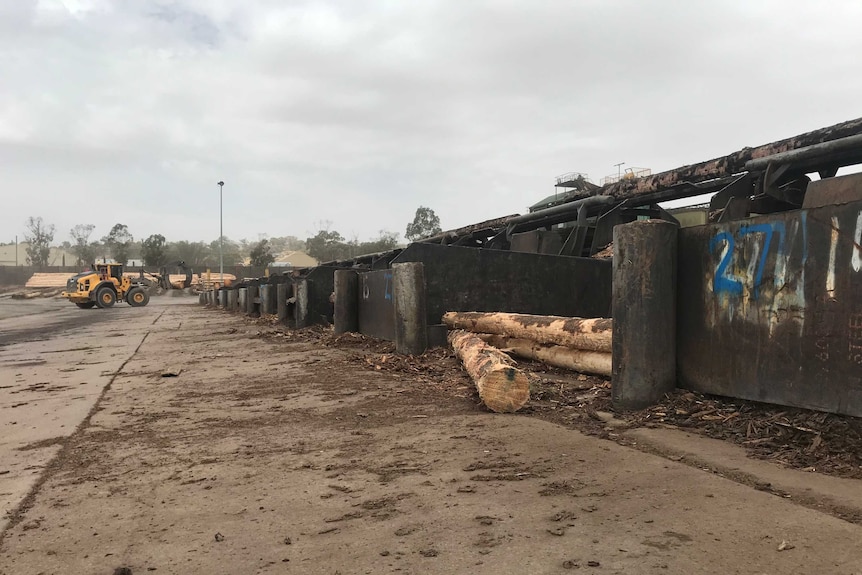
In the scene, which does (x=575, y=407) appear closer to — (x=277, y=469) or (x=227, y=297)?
(x=277, y=469)

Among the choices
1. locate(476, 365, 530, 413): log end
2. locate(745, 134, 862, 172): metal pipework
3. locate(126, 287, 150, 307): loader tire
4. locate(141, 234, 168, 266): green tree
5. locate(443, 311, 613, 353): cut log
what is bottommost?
locate(126, 287, 150, 307): loader tire

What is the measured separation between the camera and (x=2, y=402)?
6.28 m

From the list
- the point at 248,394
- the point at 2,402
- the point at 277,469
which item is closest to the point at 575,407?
the point at 277,469

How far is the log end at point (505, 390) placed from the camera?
4711 millimetres

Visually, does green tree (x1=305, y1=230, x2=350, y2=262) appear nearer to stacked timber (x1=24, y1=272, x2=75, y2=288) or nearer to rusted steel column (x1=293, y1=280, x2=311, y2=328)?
stacked timber (x1=24, y1=272, x2=75, y2=288)

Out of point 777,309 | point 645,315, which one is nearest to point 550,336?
point 645,315

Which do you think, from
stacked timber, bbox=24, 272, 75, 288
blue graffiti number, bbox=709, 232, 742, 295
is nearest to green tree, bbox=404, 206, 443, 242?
stacked timber, bbox=24, 272, 75, 288

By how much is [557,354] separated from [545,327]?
336 millimetres

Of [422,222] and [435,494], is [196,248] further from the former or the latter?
[435,494]

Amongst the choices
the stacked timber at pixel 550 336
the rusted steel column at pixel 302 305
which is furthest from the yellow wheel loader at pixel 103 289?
the stacked timber at pixel 550 336

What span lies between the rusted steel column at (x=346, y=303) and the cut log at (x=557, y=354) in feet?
15.9

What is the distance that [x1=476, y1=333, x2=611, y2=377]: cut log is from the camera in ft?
18.8

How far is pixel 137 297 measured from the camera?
38.0 meters

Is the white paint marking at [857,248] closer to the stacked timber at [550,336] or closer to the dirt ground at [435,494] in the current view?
the dirt ground at [435,494]
